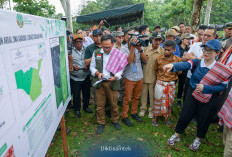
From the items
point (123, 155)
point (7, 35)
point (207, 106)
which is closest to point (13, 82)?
point (7, 35)

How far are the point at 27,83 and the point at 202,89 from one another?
2.34m

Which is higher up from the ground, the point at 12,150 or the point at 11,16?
the point at 11,16

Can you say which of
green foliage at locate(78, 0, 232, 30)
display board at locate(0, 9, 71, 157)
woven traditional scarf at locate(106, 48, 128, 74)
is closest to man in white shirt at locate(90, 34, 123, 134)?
woven traditional scarf at locate(106, 48, 128, 74)

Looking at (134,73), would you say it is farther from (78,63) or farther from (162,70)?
(78,63)

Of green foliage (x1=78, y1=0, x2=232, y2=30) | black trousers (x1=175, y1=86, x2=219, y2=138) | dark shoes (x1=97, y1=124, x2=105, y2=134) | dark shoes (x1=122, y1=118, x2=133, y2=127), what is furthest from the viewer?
green foliage (x1=78, y1=0, x2=232, y2=30)

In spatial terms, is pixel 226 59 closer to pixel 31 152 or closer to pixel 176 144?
pixel 176 144

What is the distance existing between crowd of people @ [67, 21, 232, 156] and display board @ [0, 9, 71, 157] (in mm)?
1362

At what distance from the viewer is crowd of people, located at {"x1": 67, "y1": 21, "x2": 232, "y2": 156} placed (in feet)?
7.94

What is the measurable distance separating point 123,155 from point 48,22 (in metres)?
2.57

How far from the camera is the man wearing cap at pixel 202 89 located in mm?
2379

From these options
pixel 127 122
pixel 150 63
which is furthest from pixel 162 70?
pixel 127 122

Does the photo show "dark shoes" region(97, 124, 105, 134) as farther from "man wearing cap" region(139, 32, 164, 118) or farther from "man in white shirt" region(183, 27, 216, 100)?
"man in white shirt" region(183, 27, 216, 100)

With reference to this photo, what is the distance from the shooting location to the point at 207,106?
2586 mm

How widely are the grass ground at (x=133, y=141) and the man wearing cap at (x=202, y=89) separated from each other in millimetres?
309
